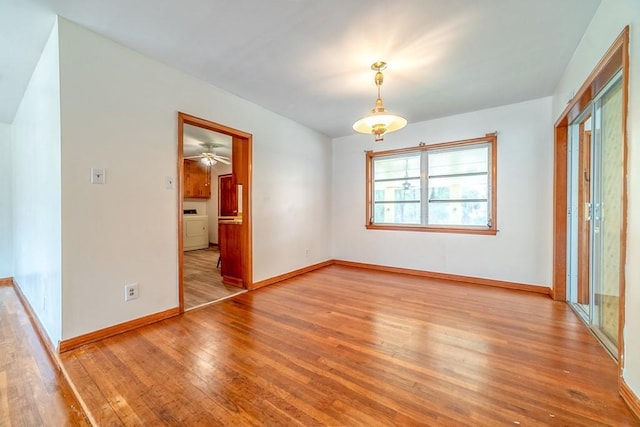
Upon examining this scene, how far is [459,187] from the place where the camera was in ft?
13.2

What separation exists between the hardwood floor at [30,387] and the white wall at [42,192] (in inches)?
6.7

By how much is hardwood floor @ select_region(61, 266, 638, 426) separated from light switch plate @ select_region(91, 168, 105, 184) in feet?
4.31

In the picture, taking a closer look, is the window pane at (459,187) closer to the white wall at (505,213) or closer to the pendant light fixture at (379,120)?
the white wall at (505,213)

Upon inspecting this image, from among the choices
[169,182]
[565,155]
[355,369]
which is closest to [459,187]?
[565,155]

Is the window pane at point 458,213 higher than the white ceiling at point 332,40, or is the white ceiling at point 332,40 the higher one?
the white ceiling at point 332,40

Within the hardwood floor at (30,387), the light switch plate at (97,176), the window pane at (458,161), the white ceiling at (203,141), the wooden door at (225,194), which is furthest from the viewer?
the wooden door at (225,194)

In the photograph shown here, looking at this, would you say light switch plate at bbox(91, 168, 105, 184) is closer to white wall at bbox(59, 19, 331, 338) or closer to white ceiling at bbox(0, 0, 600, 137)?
white wall at bbox(59, 19, 331, 338)

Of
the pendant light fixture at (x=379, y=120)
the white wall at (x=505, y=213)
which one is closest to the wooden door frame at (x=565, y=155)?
the white wall at (x=505, y=213)

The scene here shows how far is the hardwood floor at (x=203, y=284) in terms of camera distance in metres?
3.15

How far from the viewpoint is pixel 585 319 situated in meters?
2.48

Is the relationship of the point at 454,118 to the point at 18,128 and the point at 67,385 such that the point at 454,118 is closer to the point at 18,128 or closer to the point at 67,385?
the point at 67,385

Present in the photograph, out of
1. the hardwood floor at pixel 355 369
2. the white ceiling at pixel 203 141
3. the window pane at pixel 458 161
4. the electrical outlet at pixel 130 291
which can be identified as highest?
the white ceiling at pixel 203 141

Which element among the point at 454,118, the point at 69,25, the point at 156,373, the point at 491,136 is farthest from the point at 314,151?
the point at 156,373

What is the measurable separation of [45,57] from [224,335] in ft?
9.51
